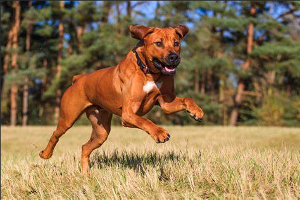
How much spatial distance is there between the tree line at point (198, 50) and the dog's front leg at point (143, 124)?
21.5m

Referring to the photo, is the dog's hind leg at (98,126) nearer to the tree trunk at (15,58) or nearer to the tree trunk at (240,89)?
the tree trunk at (240,89)

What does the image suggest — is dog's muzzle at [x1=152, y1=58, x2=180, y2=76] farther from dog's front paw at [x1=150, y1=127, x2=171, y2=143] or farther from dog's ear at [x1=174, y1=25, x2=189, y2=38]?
dog's front paw at [x1=150, y1=127, x2=171, y2=143]

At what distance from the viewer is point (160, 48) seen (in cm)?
455

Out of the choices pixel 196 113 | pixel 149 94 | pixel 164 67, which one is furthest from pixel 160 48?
pixel 196 113

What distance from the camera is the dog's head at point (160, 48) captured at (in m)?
4.46

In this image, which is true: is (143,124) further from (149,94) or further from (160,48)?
(160,48)

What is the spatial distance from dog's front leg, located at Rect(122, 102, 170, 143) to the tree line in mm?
21451

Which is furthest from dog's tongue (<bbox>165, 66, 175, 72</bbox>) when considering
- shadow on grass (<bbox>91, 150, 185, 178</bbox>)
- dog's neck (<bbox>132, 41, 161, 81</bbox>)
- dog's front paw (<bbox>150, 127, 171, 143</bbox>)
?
shadow on grass (<bbox>91, 150, 185, 178</bbox>)

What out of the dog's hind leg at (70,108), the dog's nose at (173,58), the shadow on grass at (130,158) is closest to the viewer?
the dog's nose at (173,58)

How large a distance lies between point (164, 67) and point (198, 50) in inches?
999

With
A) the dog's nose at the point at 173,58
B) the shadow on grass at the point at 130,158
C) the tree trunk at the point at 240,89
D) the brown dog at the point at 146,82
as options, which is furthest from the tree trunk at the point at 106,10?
the dog's nose at the point at 173,58

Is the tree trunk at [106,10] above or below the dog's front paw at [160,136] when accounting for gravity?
above

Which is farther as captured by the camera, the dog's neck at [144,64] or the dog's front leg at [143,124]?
the dog's neck at [144,64]

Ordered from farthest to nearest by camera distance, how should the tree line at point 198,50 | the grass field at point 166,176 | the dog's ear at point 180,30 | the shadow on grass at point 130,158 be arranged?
the tree line at point 198,50, the shadow on grass at point 130,158, the dog's ear at point 180,30, the grass field at point 166,176
